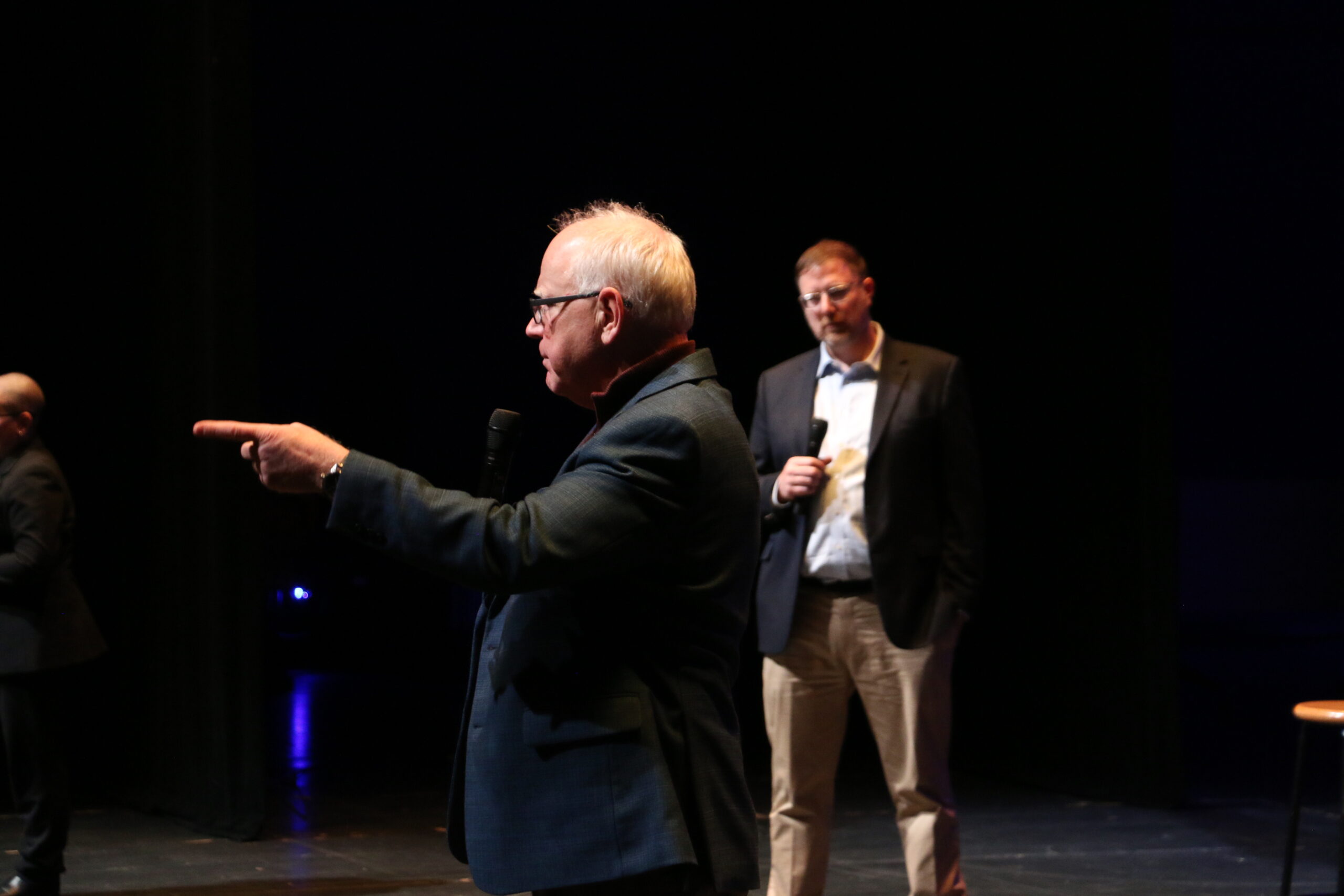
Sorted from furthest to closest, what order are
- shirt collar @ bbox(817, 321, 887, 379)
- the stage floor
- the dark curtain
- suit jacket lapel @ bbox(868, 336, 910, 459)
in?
the dark curtain < the stage floor < shirt collar @ bbox(817, 321, 887, 379) < suit jacket lapel @ bbox(868, 336, 910, 459)

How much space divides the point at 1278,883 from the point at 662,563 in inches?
113

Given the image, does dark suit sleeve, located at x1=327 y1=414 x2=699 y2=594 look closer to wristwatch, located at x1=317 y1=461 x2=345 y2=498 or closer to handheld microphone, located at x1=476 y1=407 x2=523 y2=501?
wristwatch, located at x1=317 y1=461 x2=345 y2=498

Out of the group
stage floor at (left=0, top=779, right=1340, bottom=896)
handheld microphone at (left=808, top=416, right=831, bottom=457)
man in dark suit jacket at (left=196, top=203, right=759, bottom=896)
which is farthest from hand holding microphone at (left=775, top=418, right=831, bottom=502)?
man in dark suit jacket at (left=196, top=203, right=759, bottom=896)

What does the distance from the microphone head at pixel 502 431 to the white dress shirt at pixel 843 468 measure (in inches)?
61.9

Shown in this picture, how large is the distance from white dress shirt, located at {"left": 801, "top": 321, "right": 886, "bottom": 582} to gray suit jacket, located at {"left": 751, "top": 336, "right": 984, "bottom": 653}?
3 centimetres

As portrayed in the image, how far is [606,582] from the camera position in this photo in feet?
4.96

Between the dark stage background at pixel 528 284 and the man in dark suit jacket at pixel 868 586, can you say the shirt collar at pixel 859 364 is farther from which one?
the dark stage background at pixel 528 284

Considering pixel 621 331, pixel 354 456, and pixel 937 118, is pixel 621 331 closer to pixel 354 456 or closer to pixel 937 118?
pixel 354 456

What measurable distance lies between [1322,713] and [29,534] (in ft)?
9.56

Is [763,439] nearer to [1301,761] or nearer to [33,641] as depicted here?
[1301,761]

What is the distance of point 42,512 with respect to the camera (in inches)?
138

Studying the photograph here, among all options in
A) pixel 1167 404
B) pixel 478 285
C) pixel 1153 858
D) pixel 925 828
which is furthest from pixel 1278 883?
pixel 478 285

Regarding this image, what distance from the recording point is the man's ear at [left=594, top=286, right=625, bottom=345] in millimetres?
1561

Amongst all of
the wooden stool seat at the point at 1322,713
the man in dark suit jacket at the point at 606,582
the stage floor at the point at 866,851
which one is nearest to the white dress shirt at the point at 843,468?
the wooden stool seat at the point at 1322,713
